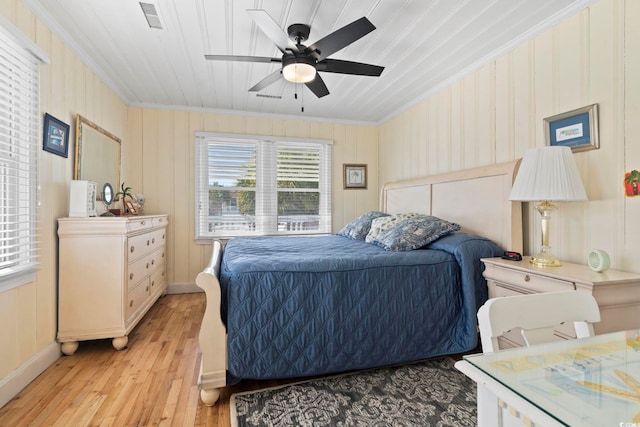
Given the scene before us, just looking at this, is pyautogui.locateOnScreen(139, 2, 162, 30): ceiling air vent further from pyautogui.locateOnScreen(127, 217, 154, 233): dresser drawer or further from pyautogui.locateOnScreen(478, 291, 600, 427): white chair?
pyautogui.locateOnScreen(478, 291, 600, 427): white chair

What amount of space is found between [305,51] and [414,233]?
1.59m

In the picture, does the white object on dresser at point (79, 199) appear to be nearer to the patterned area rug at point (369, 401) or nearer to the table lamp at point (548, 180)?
the patterned area rug at point (369, 401)

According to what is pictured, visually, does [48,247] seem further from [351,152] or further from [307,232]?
[351,152]

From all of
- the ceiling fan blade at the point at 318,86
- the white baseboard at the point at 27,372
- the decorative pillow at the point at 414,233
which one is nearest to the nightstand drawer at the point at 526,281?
the decorative pillow at the point at 414,233

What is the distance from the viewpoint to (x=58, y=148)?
7.42ft

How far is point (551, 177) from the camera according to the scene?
1.78 meters

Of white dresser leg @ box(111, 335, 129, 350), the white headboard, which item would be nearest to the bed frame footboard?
white dresser leg @ box(111, 335, 129, 350)

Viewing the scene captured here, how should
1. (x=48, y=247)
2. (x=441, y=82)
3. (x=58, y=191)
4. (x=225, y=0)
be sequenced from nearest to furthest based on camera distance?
(x=225, y=0), (x=48, y=247), (x=58, y=191), (x=441, y=82)

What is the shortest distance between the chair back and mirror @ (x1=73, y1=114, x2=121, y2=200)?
308cm

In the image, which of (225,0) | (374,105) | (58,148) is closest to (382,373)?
(225,0)

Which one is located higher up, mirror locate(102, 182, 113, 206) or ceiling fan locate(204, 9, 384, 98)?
ceiling fan locate(204, 9, 384, 98)

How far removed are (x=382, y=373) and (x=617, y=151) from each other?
1980mm

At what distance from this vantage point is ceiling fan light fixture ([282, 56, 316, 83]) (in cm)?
209

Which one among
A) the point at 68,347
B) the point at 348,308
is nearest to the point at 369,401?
the point at 348,308
